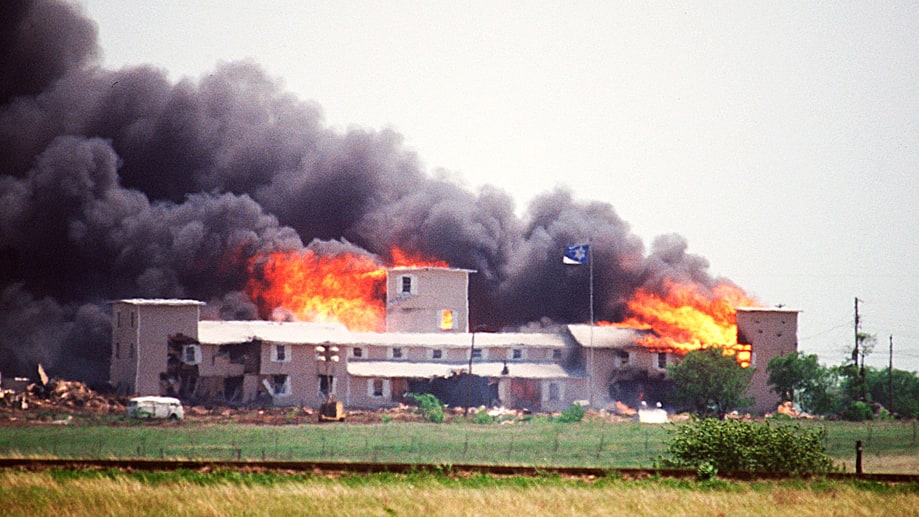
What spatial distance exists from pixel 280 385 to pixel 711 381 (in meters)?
27.2

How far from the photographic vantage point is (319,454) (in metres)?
44.2

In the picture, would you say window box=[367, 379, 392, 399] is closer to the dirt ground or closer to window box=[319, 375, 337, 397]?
window box=[319, 375, 337, 397]

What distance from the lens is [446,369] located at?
83.1m

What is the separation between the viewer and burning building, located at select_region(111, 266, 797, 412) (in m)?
77.9

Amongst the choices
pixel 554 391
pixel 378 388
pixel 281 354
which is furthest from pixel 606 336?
pixel 281 354

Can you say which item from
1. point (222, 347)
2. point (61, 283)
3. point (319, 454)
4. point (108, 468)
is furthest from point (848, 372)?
point (108, 468)

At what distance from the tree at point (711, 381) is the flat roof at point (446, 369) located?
10884 millimetres

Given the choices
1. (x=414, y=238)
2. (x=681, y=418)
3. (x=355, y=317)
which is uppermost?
(x=414, y=238)

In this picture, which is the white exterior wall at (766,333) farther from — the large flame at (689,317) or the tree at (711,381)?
the tree at (711,381)

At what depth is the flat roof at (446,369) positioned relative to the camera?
81125mm

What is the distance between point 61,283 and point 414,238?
2720cm

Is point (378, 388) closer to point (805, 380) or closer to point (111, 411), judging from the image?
point (111, 411)

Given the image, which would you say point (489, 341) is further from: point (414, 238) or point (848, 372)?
point (848, 372)

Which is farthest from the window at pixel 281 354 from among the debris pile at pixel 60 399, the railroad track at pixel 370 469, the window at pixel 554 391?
the railroad track at pixel 370 469
